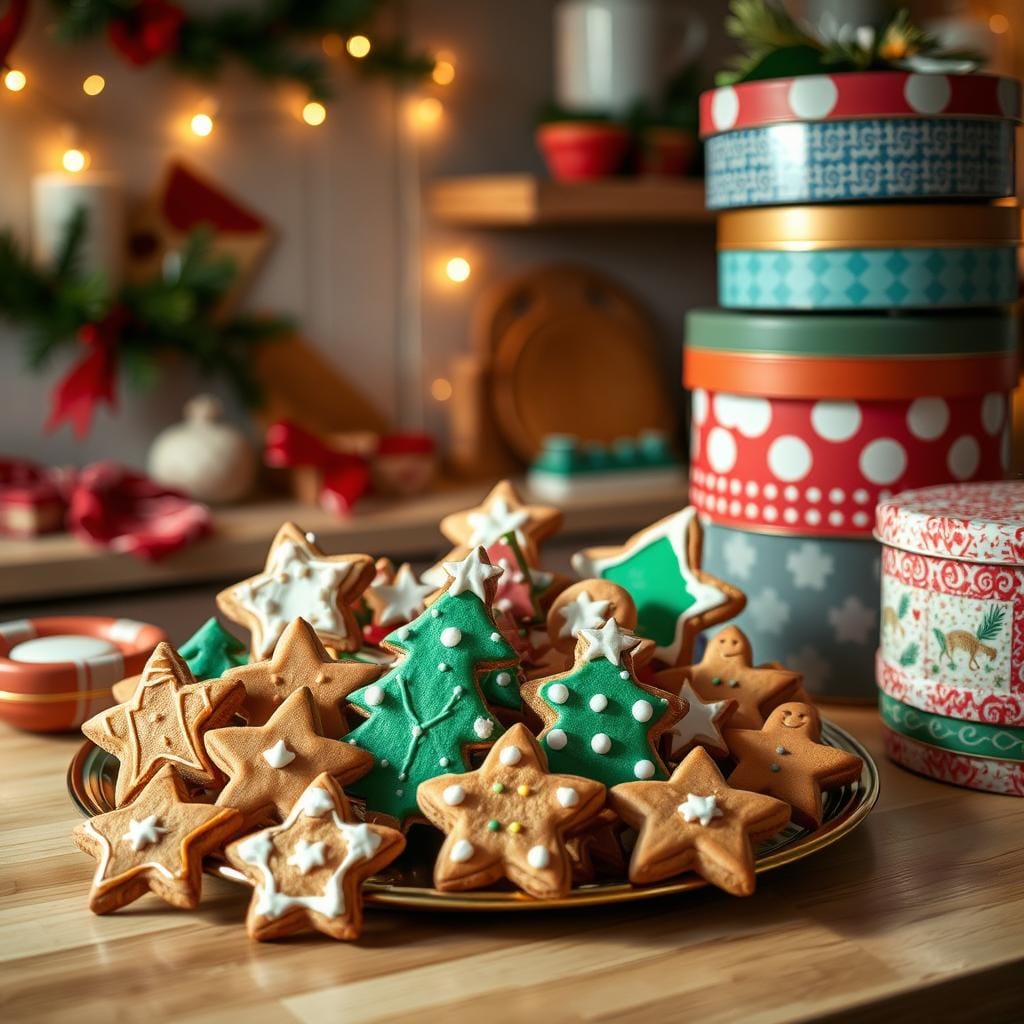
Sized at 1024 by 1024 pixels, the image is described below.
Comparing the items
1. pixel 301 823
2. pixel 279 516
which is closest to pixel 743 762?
pixel 301 823

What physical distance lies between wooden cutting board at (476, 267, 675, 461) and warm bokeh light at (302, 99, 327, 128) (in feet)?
1.52

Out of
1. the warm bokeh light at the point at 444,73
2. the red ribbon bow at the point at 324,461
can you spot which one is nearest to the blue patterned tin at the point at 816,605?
the red ribbon bow at the point at 324,461

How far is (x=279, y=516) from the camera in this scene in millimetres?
2322

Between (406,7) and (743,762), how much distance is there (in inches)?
84.3

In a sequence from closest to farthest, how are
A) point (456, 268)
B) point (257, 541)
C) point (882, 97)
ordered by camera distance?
point (882, 97)
point (257, 541)
point (456, 268)

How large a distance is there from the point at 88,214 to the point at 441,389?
29.9 inches

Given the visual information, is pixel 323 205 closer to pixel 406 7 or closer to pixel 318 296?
pixel 318 296

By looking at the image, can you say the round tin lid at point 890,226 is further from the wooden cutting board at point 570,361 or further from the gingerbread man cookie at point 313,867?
the wooden cutting board at point 570,361

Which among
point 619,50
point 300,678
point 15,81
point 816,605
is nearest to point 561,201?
point 619,50

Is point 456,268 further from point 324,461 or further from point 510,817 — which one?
point 510,817

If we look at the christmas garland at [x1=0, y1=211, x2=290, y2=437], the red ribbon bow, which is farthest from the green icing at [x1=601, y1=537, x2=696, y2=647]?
the christmas garland at [x1=0, y1=211, x2=290, y2=437]

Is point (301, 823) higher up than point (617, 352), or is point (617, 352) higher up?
point (617, 352)

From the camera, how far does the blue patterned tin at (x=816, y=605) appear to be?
1.05 metres

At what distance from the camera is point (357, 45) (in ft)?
8.43
